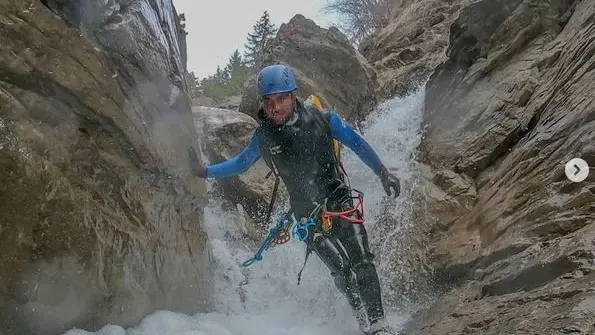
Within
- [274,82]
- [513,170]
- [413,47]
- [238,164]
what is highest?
[413,47]

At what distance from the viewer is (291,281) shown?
27.0 feet

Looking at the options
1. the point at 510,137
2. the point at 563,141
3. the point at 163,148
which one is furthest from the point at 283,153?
the point at 510,137

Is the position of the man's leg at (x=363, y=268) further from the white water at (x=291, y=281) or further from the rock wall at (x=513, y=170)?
the white water at (x=291, y=281)

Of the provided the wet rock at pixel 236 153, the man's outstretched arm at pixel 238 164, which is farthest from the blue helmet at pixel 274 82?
the wet rock at pixel 236 153

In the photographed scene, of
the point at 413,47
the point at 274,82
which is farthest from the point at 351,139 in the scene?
the point at 413,47

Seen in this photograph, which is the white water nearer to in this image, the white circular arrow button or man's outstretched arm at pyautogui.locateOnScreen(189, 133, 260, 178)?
man's outstretched arm at pyautogui.locateOnScreen(189, 133, 260, 178)

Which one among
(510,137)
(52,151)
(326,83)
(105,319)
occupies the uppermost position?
(326,83)

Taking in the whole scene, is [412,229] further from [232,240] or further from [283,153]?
[232,240]

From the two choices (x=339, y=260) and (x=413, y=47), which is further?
(x=413, y=47)

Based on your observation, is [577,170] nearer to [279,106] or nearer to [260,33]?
[279,106]

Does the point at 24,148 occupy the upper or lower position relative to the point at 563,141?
upper

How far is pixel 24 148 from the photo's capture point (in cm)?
331

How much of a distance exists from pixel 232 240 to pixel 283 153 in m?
4.60

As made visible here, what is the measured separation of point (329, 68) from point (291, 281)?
327 inches
